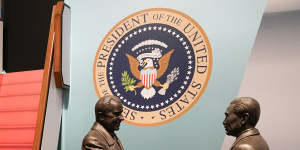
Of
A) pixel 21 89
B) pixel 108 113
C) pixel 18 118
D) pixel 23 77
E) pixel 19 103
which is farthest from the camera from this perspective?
pixel 23 77

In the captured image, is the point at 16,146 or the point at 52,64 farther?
the point at 52,64

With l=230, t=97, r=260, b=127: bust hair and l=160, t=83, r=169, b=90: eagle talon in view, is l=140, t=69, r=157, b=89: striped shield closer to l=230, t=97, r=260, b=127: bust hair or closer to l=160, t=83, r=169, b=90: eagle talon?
l=160, t=83, r=169, b=90: eagle talon

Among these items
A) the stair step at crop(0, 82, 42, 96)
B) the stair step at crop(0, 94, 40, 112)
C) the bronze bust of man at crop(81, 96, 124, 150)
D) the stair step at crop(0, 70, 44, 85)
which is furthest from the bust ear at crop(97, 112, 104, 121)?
the stair step at crop(0, 70, 44, 85)

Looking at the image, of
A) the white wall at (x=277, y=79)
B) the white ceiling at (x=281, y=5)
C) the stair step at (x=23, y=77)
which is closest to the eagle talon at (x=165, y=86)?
the white wall at (x=277, y=79)

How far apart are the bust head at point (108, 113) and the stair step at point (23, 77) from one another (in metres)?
2.03

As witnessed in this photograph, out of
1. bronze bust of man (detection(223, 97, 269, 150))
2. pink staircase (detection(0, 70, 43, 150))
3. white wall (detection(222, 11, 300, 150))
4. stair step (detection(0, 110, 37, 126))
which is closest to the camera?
bronze bust of man (detection(223, 97, 269, 150))

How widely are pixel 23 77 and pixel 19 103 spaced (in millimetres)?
508

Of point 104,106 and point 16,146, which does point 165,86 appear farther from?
point 16,146

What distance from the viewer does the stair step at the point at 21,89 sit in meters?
4.31

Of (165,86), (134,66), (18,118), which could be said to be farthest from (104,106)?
(18,118)

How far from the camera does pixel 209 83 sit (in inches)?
140

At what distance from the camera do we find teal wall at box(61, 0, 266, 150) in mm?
3436

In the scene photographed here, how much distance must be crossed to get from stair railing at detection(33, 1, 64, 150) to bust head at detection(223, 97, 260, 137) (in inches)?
91.0

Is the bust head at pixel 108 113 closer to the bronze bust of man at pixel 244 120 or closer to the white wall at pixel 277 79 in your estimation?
the bronze bust of man at pixel 244 120
